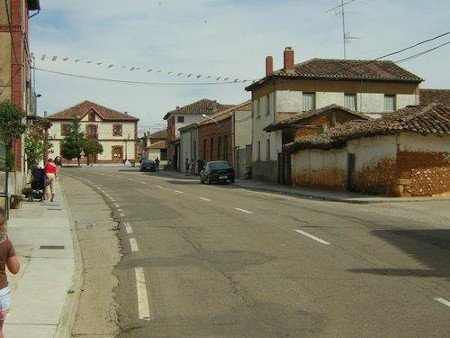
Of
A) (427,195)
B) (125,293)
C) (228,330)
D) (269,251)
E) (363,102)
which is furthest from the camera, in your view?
(363,102)

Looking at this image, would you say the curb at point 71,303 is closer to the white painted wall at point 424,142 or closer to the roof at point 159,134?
the white painted wall at point 424,142

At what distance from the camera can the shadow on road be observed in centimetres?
980

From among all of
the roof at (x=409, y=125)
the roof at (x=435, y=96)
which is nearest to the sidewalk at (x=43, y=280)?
the roof at (x=409, y=125)

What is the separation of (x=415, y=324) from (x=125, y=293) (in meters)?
3.83

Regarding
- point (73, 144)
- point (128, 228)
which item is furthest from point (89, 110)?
point (128, 228)

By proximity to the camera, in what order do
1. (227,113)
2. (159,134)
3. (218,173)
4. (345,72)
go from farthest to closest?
(159,134), (227,113), (345,72), (218,173)

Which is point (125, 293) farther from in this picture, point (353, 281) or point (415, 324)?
point (415, 324)

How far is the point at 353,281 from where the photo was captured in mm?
9062

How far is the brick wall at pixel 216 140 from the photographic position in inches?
2235

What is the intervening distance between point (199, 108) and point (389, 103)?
152ft

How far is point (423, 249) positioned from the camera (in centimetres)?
1215

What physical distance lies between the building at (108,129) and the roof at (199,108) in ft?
66.0

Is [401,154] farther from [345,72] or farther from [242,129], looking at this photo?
[242,129]

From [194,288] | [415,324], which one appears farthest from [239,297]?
[415,324]
